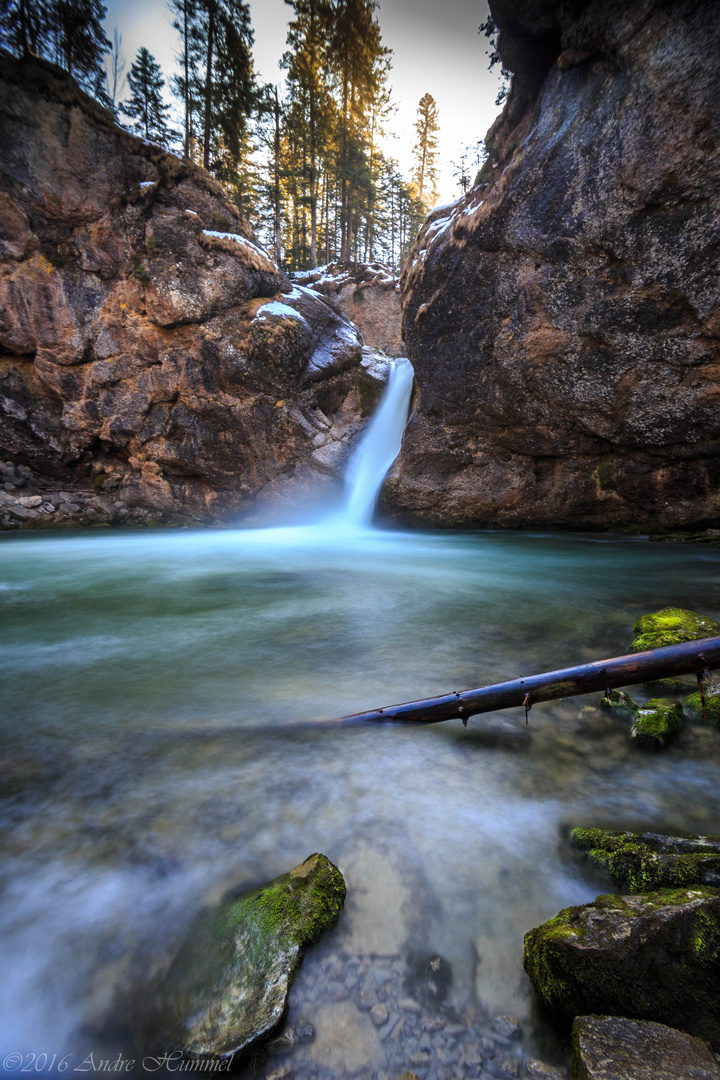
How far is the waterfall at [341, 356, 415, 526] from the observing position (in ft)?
44.3

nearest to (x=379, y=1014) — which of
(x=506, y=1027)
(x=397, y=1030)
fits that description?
(x=397, y=1030)

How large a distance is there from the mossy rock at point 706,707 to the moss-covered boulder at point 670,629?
1.58ft

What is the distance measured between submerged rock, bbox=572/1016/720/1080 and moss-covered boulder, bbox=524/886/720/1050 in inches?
2.7

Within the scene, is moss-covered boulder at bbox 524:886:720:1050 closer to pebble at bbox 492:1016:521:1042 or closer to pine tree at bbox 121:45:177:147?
pebble at bbox 492:1016:521:1042

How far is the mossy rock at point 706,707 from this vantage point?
2908 millimetres

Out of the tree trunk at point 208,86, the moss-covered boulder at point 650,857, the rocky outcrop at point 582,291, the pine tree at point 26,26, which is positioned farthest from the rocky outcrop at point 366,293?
the moss-covered boulder at point 650,857

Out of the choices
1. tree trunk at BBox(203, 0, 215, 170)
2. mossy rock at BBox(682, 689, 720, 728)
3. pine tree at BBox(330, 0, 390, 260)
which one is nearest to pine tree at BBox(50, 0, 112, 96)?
tree trunk at BBox(203, 0, 215, 170)

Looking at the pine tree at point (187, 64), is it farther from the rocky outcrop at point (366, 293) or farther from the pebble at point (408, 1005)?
the pebble at point (408, 1005)

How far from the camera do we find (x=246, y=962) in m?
1.56

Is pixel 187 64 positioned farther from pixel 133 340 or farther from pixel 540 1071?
pixel 540 1071

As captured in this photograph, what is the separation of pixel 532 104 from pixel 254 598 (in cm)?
1101

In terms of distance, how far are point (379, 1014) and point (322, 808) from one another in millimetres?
922

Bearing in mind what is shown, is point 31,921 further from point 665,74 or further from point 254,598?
point 665,74

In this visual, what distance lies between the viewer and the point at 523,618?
534 centimetres
